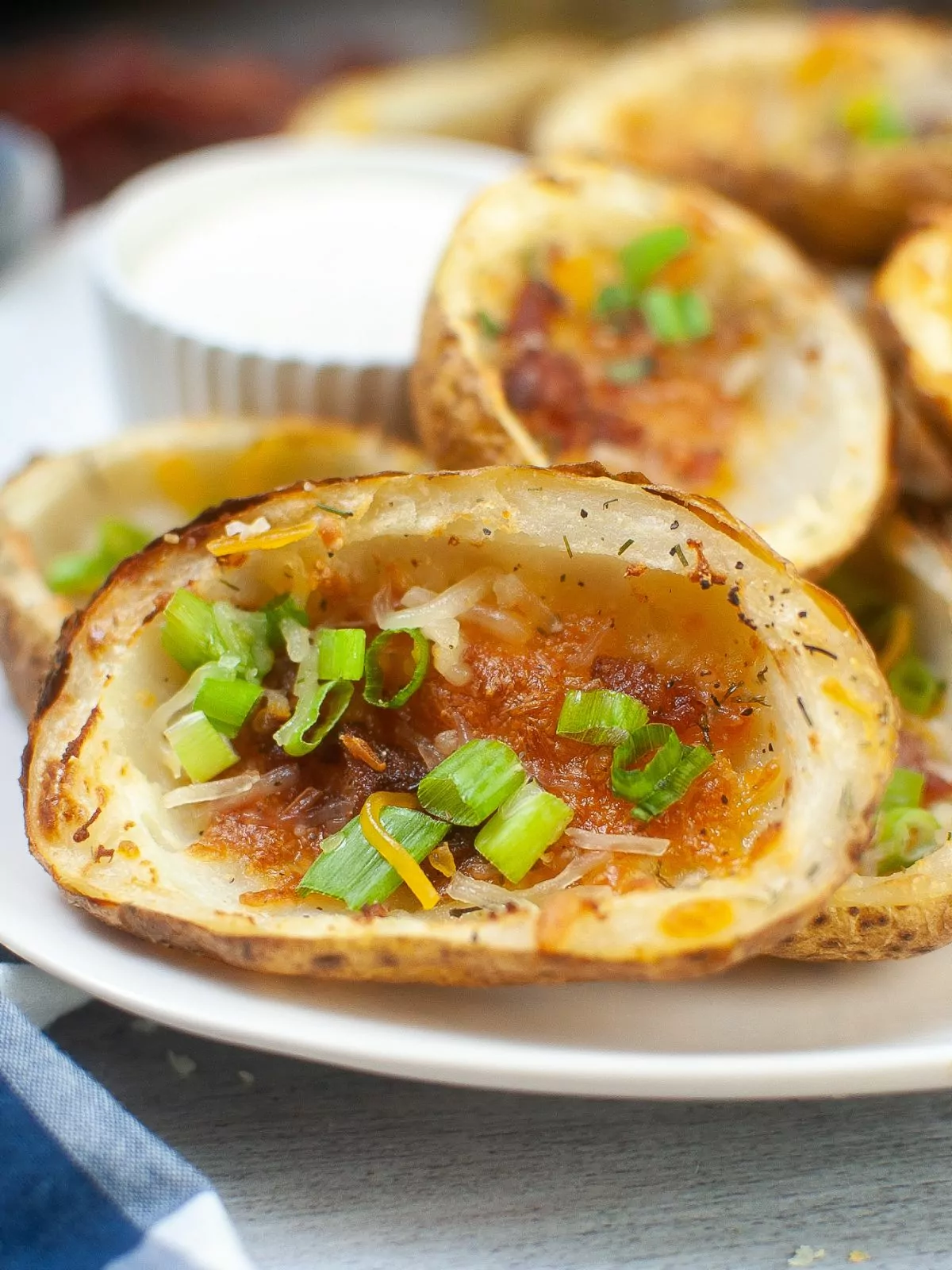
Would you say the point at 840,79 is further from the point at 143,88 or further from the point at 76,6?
the point at 76,6

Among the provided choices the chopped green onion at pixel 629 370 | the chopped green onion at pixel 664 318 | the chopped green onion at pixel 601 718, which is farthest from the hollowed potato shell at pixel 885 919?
the chopped green onion at pixel 664 318

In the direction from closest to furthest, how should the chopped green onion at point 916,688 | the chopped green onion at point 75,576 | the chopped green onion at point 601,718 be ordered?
the chopped green onion at point 601,718 < the chopped green onion at point 916,688 < the chopped green onion at point 75,576

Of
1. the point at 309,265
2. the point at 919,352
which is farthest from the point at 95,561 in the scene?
the point at 919,352

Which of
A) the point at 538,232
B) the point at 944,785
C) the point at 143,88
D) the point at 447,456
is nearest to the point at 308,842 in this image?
the point at 447,456

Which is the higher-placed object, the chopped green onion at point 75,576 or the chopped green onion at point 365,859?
the chopped green onion at point 75,576

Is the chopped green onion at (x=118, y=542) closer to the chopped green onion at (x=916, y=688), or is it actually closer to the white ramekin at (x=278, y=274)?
the white ramekin at (x=278, y=274)

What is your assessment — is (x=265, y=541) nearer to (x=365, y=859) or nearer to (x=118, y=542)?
(x=365, y=859)

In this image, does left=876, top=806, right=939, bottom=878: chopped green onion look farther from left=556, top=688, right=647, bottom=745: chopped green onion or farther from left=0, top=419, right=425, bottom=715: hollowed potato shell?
left=0, top=419, right=425, bottom=715: hollowed potato shell
